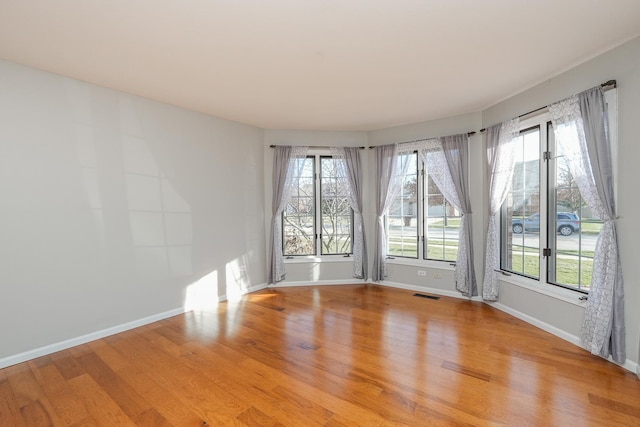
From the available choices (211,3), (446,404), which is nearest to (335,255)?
(446,404)

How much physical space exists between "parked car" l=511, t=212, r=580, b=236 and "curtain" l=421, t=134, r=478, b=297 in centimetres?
69

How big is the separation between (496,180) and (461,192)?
54 cm

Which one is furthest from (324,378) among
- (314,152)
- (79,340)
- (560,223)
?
(314,152)

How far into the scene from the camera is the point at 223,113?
4.19 metres

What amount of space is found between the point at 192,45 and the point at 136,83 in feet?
3.75

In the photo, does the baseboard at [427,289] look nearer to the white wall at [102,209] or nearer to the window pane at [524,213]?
the window pane at [524,213]

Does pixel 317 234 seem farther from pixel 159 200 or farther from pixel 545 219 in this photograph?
pixel 545 219

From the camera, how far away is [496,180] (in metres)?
3.83

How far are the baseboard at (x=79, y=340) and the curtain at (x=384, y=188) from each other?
3.14 metres

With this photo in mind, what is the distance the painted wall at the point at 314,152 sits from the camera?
506cm

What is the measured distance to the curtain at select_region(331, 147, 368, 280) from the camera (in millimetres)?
5141

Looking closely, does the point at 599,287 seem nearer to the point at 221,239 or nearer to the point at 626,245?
the point at 626,245

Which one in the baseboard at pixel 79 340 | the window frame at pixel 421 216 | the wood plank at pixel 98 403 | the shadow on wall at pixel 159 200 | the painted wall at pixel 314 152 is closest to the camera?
the wood plank at pixel 98 403

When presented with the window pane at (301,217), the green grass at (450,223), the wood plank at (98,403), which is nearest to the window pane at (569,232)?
the green grass at (450,223)
